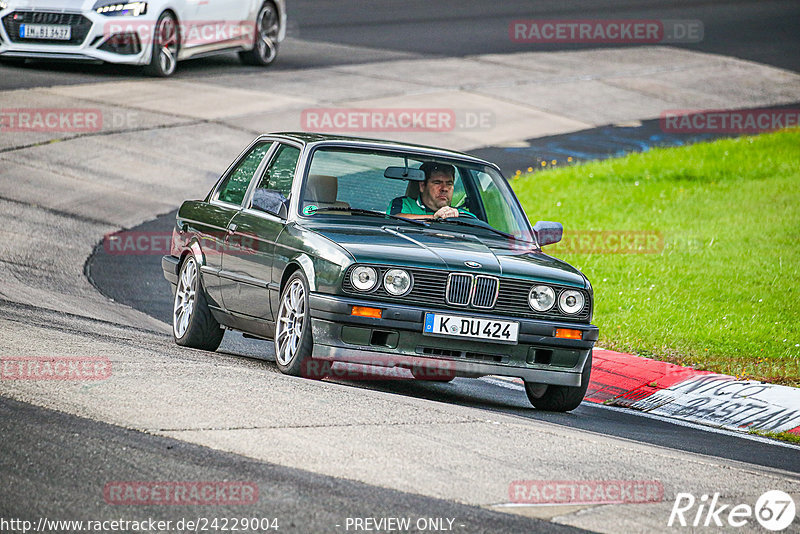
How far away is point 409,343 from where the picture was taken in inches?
302

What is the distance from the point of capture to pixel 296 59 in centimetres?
2470

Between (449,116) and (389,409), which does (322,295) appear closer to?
(389,409)

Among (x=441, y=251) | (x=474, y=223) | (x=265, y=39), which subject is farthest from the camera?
(x=265, y=39)

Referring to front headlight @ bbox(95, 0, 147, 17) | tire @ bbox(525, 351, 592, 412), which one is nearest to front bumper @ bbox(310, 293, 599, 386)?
tire @ bbox(525, 351, 592, 412)

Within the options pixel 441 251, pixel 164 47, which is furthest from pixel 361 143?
pixel 164 47

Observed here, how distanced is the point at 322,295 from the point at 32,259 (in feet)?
17.3

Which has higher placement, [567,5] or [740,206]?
[567,5]

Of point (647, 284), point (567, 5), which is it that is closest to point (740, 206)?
point (647, 284)

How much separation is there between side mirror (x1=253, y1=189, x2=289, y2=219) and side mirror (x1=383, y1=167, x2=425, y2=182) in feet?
2.45

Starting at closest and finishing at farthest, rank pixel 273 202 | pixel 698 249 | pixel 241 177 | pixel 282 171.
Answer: pixel 273 202, pixel 282 171, pixel 241 177, pixel 698 249

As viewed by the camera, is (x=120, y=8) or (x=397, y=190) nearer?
(x=397, y=190)

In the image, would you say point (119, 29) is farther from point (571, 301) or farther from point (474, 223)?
point (571, 301)

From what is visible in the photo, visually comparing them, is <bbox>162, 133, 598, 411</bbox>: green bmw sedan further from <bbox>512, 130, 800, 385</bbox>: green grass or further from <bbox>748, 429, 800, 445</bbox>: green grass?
<bbox>512, 130, 800, 385</bbox>: green grass

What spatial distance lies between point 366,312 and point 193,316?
2.28m
